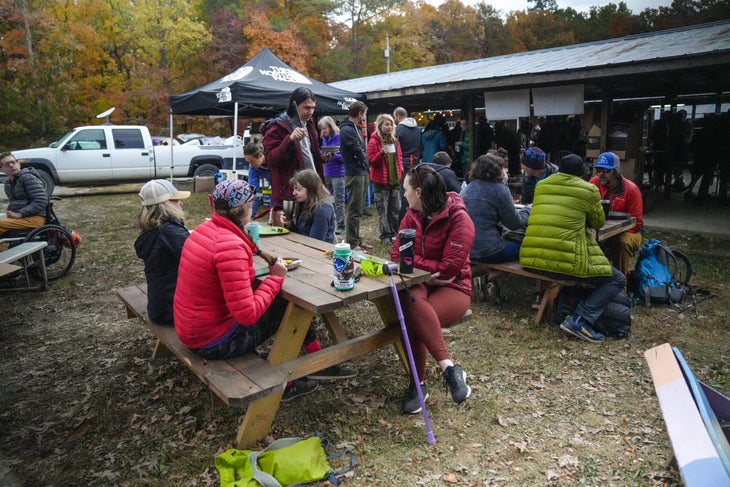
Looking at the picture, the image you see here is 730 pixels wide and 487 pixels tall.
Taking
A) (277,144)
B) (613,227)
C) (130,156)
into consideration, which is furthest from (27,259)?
(130,156)

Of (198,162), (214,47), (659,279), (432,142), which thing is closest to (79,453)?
(659,279)

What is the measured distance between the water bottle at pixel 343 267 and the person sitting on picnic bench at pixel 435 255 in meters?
0.51

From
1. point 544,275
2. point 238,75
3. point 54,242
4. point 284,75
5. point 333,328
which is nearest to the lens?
point 333,328

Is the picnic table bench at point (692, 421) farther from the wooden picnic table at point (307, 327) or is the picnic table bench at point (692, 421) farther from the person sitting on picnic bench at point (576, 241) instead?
the wooden picnic table at point (307, 327)

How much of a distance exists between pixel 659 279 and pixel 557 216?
156 cm

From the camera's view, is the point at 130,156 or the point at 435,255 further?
the point at 130,156

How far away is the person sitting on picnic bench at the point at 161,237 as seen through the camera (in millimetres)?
3016

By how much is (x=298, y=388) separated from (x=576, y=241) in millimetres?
2576

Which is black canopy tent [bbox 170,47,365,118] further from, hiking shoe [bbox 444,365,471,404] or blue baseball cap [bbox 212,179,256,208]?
hiking shoe [bbox 444,365,471,404]

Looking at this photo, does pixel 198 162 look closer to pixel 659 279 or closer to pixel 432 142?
pixel 432 142

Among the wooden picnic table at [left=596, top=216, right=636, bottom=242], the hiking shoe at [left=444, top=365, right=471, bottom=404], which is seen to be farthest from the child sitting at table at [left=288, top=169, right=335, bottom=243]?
the wooden picnic table at [left=596, top=216, right=636, bottom=242]

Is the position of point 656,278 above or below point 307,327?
below

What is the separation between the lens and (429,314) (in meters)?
3.11

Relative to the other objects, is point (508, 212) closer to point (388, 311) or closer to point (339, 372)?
point (388, 311)
